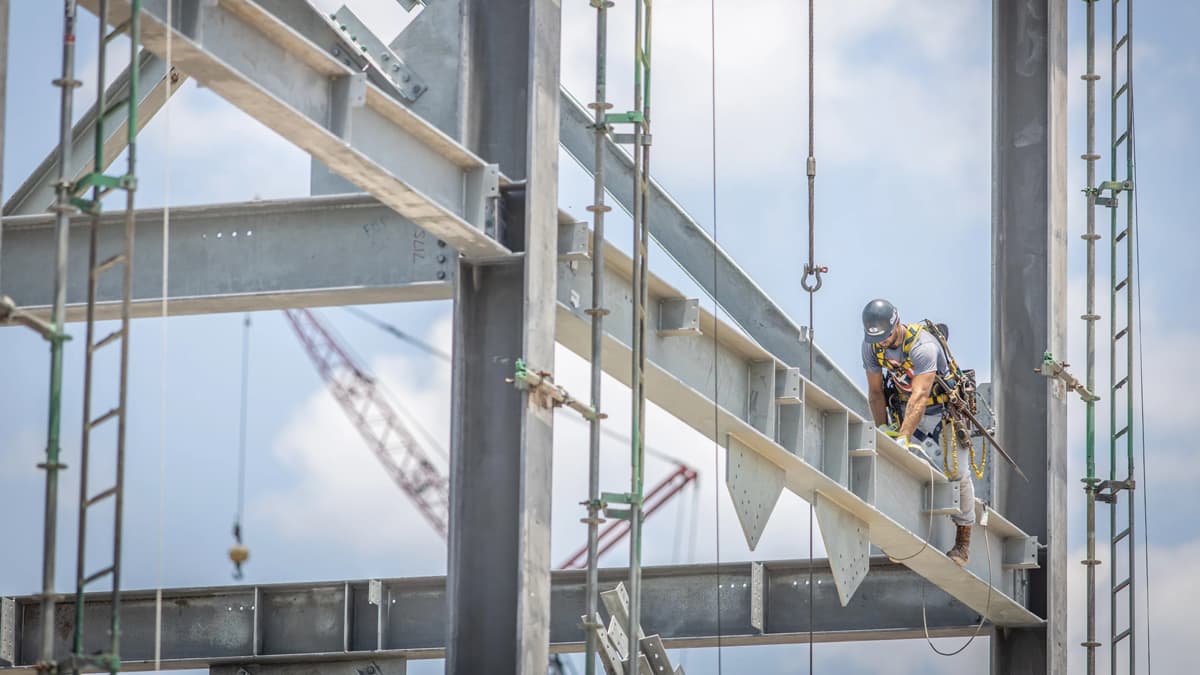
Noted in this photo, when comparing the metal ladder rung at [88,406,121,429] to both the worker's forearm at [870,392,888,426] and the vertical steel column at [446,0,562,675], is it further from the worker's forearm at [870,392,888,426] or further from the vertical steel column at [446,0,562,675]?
the worker's forearm at [870,392,888,426]

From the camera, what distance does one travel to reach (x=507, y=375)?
52.8 feet

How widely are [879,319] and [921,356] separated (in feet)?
1.71

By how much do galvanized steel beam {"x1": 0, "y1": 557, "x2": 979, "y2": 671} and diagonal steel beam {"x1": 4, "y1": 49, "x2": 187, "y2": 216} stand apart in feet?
19.1

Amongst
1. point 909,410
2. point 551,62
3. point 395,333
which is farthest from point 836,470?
point 395,333

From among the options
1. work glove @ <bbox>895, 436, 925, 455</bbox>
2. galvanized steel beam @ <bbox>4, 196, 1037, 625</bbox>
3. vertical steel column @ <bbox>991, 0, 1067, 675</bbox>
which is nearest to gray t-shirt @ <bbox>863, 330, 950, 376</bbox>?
work glove @ <bbox>895, 436, 925, 455</bbox>

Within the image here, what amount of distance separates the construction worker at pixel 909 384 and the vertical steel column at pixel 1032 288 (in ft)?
5.54

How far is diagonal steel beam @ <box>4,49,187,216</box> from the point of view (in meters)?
17.8

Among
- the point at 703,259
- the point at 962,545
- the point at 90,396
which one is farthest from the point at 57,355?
the point at 962,545

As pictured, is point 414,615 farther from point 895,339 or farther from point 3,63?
point 3,63

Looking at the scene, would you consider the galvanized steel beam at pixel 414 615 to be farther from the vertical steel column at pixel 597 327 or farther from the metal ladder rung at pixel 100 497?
the metal ladder rung at pixel 100 497

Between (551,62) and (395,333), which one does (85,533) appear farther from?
(395,333)

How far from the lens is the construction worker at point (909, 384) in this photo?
2038 cm

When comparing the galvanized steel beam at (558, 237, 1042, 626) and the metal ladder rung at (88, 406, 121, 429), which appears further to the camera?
the galvanized steel beam at (558, 237, 1042, 626)

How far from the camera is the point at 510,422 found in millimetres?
16047
